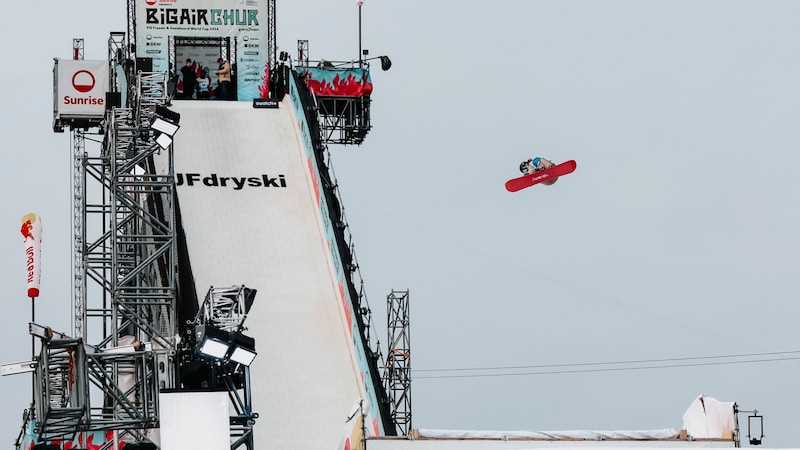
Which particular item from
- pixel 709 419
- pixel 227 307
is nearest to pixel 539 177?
pixel 227 307

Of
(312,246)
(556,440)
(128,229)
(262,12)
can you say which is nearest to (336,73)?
(262,12)

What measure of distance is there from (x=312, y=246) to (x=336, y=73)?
1355cm

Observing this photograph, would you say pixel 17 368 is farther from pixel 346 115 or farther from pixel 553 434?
pixel 346 115

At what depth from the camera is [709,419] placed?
83.0 feet

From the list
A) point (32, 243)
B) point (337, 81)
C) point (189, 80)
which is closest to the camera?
point (32, 243)

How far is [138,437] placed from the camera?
2825cm

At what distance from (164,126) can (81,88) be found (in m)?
14.5

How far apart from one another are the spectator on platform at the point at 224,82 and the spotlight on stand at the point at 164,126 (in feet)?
35.8

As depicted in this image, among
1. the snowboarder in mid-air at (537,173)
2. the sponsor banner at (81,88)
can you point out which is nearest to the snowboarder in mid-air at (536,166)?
the snowboarder in mid-air at (537,173)

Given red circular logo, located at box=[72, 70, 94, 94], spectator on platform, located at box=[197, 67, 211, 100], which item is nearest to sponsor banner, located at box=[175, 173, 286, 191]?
spectator on platform, located at box=[197, 67, 211, 100]

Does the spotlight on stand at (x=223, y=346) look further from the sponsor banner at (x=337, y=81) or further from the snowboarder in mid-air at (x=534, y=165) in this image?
the sponsor banner at (x=337, y=81)

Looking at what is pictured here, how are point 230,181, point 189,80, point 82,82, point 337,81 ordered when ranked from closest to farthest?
point 230,181 < point 189,80 < point 82,82 < point 337,81

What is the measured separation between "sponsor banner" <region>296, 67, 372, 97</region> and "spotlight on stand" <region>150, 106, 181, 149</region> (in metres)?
18.1

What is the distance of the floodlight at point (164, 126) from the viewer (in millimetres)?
30094
